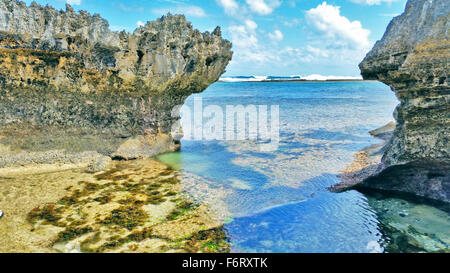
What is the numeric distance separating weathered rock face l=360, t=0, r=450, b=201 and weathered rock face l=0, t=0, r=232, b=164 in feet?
23.0

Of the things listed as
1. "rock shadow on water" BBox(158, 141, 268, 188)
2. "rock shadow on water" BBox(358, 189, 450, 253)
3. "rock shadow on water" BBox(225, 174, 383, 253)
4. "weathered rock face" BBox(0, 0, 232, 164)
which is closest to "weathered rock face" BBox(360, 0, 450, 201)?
"rock shadow on water" BBox(358, 189, 450, 253)

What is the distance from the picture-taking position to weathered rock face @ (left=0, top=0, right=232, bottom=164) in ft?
30.2

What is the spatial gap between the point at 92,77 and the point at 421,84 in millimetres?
10001

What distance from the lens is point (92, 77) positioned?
34.0 ft

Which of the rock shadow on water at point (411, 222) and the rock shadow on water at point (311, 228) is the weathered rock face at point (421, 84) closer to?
the rock shadow on water at point (411, 222)

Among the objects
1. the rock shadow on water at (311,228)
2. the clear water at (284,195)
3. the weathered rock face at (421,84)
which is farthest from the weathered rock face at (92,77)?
the weathered rock face at (421,84)

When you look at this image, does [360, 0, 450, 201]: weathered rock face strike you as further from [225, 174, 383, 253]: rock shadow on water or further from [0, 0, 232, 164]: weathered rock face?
[0, 0, 232, 164]: weathered rock face

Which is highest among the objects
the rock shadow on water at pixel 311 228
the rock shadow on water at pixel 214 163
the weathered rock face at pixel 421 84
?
the weathered rock face at pixel 421 84

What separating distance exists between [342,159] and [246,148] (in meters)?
4.10

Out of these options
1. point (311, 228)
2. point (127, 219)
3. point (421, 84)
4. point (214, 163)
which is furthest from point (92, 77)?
point (421, 84)

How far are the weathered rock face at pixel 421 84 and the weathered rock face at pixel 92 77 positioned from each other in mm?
6999

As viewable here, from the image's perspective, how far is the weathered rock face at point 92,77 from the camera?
30.2ft

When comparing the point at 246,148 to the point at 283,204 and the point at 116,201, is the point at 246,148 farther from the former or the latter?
the point at 116,201
